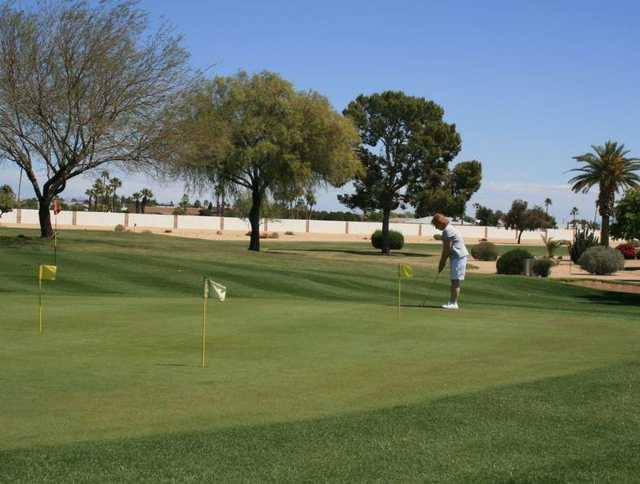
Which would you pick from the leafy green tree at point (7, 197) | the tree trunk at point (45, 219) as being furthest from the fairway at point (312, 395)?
the leafy green tree at point (7, 197)

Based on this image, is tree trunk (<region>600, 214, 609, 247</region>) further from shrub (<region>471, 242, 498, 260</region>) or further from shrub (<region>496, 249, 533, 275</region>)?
shrub (<region>496, 249, 533, 275</region>)

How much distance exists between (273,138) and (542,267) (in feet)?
58.3

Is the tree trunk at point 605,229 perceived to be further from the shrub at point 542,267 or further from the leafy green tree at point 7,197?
the leafy green tree at point 7,197

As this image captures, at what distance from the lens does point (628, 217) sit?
51.3 meters

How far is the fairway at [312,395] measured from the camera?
6.45 meters

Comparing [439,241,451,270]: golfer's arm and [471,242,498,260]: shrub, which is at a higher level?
[439,241,451,270]: golfer's arm

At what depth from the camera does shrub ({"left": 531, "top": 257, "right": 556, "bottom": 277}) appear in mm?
52094

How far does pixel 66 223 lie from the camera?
107188mm

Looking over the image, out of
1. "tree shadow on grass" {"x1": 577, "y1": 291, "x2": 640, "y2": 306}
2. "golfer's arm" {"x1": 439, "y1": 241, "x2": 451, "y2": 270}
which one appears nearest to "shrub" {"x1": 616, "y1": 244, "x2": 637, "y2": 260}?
"tree shadow on grass" {"x1": 577, "y1": 291, "x2": 640, "y2": 306}

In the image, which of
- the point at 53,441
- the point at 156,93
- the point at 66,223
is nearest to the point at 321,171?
the point at 156,93

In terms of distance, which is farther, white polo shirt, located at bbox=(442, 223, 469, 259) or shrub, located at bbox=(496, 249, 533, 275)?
shrub, located at bbox=(496, 249, 533, 275)

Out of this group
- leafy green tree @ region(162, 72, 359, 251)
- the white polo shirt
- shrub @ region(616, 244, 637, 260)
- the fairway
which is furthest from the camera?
shrub @ region(616, 244, 637, 260)

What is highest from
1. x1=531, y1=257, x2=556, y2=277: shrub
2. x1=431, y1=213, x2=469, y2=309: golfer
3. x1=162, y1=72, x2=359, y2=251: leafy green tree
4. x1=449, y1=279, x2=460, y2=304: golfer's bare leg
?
x1=162, y1=72, x2=359, y2=251: leafy green tree

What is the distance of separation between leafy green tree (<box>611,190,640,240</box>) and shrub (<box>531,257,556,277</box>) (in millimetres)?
4890
